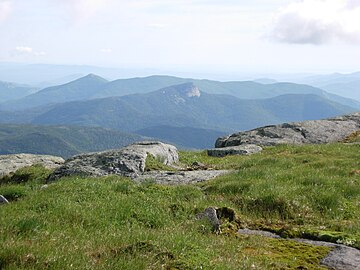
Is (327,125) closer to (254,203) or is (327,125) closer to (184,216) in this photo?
(254,203)

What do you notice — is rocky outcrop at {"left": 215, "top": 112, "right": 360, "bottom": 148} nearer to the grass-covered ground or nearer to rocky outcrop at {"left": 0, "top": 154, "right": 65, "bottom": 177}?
rocky outcrop at {"left": 0, "top": 154, "right": 65, "bottom": 177}

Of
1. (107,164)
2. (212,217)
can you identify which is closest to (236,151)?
(107,164)

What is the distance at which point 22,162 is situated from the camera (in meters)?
30.7

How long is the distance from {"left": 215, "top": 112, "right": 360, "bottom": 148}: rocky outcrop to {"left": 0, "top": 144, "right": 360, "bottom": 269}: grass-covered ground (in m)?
19.1

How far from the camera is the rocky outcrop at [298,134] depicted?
39.5 metres

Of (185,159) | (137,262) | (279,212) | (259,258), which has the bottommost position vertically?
(185,159)

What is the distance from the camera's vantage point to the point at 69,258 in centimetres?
648

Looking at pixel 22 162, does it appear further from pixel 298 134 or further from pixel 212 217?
pixel 298 134

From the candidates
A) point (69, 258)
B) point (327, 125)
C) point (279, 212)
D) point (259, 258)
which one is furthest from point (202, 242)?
point (327, 125)

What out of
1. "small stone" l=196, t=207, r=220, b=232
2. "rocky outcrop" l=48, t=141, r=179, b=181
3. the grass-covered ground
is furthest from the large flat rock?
"small stone" l=196, t=207, r=220, b=232

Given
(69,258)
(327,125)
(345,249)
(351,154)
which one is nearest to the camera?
(69,258)

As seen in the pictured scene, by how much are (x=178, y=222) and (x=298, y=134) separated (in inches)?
1269

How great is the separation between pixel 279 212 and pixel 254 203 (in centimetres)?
91

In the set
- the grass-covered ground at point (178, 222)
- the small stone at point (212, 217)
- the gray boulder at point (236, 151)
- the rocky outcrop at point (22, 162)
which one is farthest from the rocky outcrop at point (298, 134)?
the small stone at point (212, 217)
